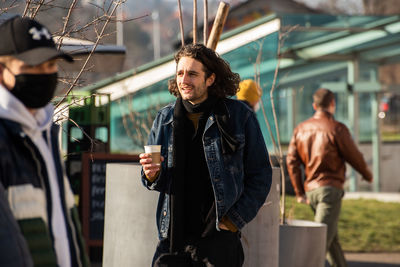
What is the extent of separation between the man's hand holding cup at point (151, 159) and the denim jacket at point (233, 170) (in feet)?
0.49

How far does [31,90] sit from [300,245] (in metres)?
4.75

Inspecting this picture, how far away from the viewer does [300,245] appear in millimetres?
6969

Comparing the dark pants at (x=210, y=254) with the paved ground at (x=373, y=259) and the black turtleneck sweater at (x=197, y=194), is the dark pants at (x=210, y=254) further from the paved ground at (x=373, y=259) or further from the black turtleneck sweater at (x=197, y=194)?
the paved ground at (x=373, y=259)

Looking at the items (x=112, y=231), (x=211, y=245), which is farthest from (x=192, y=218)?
(x=112, y=231)

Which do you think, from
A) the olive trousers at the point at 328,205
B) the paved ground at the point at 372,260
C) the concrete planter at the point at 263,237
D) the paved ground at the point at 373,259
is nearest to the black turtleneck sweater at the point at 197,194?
the concrete planter at the point at 263,237

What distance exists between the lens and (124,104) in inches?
560

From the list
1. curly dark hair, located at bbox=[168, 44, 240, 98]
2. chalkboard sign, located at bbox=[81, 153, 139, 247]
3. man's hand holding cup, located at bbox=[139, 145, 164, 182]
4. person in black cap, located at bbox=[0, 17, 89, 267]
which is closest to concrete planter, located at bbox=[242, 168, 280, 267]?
curly dark hair, located at bbox=[168, 44, 240, 98]

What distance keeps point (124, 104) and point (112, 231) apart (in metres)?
8.76

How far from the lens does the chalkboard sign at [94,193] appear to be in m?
8.85

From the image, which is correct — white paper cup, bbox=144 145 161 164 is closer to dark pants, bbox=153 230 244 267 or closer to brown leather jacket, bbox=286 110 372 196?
dark pants, bbox=153 230 244 267

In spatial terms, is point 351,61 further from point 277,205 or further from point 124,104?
point 277,205

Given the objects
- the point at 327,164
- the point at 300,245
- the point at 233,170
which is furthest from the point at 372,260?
the point at 233,170

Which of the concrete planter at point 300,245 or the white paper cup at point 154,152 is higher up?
the white paper cup at point 154,152

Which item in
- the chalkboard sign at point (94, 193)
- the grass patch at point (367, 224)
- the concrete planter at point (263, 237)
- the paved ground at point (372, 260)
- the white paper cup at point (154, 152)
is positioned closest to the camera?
the white paper cup at point (154, 152)
